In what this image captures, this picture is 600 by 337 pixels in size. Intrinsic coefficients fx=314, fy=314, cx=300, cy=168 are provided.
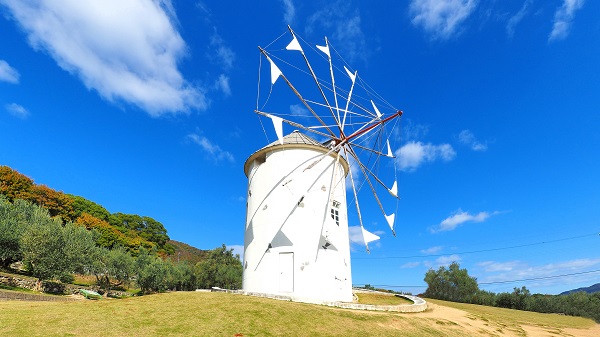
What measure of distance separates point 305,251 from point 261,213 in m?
4.33

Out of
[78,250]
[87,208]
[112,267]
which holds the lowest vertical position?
[112,267]

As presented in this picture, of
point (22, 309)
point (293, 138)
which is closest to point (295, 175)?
point (293, 138)

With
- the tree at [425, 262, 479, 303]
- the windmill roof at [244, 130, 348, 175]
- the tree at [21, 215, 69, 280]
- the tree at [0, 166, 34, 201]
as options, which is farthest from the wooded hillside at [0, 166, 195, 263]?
the tree at [425, 262, 479, 303]

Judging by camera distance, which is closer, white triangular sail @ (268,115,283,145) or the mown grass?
white triangular sail @ (268,115,283,145)

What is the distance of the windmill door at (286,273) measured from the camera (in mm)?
20984

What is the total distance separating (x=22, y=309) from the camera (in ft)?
39.2

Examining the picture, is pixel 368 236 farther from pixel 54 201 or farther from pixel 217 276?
pixel 54 201

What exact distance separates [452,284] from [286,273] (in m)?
40.6

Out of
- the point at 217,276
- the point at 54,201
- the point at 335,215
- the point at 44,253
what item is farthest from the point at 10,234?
the point at 54,201

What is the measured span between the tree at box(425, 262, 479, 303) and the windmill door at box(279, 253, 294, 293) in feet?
123

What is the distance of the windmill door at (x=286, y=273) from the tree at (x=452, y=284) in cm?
3761

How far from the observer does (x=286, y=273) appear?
834 inches

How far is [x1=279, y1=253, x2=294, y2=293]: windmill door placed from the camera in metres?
21.0

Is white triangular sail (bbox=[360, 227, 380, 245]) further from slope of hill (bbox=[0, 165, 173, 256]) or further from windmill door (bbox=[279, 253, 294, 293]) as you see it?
slope of hill (bbox=[0, 165, 173, 256])
